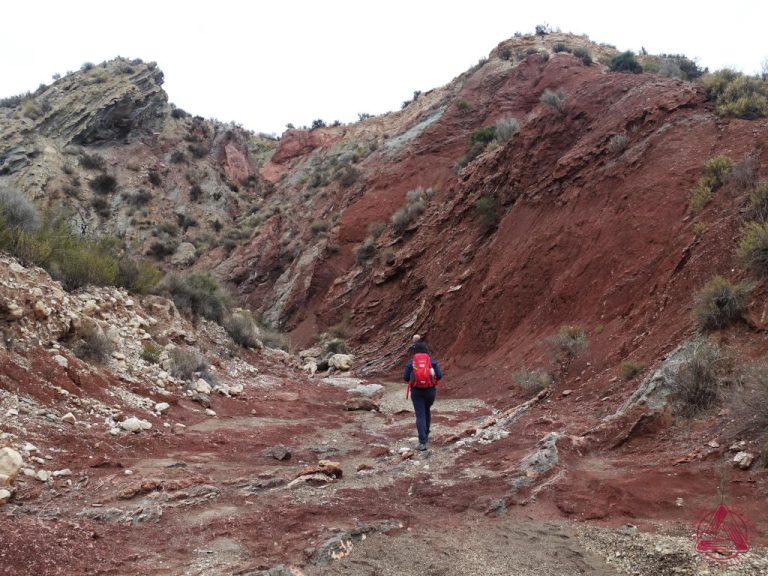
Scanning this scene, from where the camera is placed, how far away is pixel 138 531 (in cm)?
432

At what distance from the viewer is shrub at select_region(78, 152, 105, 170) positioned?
1422 inches

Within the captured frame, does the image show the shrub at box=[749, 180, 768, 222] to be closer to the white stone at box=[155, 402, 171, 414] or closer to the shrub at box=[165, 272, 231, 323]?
the white stone at box=[155, 402, 171, 414]

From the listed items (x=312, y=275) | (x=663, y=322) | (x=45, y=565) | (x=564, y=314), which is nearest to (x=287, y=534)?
(x=45, y=565)

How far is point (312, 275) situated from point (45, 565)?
893 inches

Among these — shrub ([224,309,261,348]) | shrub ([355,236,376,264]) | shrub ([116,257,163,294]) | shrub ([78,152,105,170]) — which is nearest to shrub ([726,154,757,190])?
shrub ([224,309,261,348])

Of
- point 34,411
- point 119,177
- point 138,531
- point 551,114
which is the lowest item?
point 138,531

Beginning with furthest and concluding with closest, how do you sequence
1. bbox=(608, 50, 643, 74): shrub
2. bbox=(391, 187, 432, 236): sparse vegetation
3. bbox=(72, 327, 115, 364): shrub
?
1. bbox=(391, 187, 432, 236): sparse vegetation
2. bbox=(608, 50, 643, 74): shrub
3. bbox=(72, 327, 115, 364): shrub

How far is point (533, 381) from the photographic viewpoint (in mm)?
10086

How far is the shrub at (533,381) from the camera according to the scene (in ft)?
32.3

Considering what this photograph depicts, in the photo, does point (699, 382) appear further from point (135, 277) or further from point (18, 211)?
point (18, 211)

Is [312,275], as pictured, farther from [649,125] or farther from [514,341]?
[649,125]

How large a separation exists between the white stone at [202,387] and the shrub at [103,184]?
30506mm

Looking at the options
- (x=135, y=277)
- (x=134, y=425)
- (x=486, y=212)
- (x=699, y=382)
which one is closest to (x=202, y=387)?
(x=134, y=425)

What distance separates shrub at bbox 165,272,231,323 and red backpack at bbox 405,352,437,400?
386 inches
